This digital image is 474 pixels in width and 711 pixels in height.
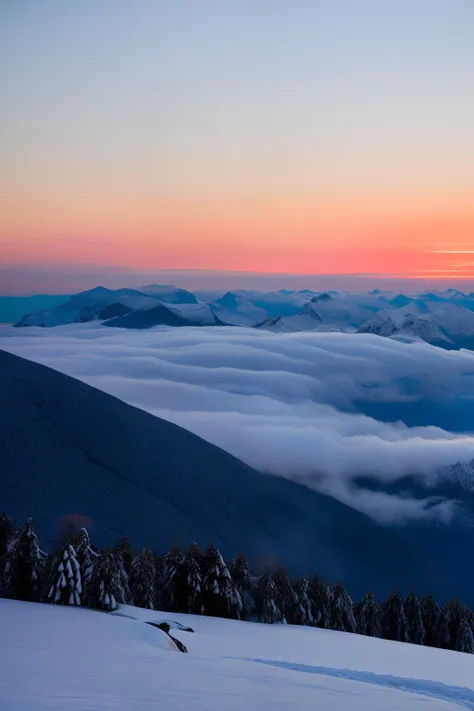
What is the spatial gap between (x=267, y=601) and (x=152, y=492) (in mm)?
67795

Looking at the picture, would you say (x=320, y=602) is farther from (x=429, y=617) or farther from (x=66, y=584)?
(x=66, y=584)

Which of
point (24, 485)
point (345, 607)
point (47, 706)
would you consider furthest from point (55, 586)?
point (24, 485)

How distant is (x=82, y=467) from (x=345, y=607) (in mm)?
62970

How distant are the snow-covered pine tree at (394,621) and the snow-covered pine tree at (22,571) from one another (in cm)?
2372

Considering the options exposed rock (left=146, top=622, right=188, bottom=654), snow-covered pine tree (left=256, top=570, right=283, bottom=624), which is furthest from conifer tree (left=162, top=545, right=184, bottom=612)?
exposed rock (left=146, top=622, right=188, bottom=654)

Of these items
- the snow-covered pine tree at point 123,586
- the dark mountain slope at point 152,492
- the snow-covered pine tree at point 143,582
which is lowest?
the dark mountain slope at point 152,492

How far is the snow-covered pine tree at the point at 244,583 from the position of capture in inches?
1361

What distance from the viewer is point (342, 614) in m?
39.0

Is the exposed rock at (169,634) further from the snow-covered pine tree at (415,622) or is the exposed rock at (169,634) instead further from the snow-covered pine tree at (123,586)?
the snow-covered pine tree at (415,622)

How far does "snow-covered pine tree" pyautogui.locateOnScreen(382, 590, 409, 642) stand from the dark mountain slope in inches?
1616

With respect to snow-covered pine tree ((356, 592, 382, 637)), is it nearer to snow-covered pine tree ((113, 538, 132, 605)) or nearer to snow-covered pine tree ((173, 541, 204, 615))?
snow-covered pine tree ((173, 541, 204, 615))

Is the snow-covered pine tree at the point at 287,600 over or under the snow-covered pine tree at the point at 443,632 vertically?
over

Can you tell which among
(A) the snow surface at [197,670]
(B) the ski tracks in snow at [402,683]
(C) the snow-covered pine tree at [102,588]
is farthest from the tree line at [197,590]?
(B) the ski tracks in snow at [402,683]

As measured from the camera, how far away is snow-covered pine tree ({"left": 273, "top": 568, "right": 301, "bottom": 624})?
36188mm
